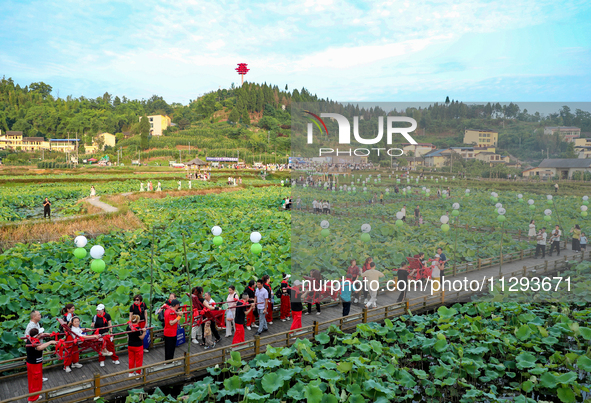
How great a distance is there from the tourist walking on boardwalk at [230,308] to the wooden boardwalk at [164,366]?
0.22m

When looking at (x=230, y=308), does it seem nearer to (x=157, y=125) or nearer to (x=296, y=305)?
(x=296, y=305)

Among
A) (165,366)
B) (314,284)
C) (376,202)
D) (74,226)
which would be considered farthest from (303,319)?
(74,226)

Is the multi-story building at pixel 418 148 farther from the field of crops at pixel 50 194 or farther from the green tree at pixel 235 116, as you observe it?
the green tree at pixel 235 116

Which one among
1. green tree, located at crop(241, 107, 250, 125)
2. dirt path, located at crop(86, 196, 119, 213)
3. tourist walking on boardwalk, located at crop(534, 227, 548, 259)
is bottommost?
dirt path, located at crop(86, 196, 119, 213)

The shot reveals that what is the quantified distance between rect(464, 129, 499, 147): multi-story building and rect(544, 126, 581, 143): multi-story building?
1001 mm

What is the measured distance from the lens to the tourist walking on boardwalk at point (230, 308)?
673 cm

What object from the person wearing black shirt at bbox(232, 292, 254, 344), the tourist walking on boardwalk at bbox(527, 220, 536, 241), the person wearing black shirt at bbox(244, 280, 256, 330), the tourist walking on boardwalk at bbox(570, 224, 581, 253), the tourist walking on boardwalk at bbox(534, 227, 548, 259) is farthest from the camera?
the tourist walking on boardwalk at bbox(527, 220, 536, 241)

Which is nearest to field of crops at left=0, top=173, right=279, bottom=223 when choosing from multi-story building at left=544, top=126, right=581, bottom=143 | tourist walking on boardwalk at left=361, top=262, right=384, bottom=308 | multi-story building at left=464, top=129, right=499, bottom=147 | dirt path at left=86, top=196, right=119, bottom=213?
dirt path at left=86, top=196, right=119, bottom=213

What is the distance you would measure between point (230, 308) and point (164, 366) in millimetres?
1487

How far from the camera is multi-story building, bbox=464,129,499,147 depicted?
8.16m

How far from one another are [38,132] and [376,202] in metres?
94.9

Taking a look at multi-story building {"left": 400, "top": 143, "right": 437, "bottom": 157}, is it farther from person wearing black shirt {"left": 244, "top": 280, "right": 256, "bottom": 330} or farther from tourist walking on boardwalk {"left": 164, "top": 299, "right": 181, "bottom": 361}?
tourist walking on boardwalk {"left": 164, "top": 299, "right": 181, "bottom": 361}

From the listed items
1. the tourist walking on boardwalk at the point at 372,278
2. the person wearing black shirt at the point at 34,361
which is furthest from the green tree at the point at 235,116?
the person wearing black shirt at the point at 34,361

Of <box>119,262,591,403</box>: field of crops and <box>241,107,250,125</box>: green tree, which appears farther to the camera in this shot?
<box>241,107,250,125</box>: green tree
